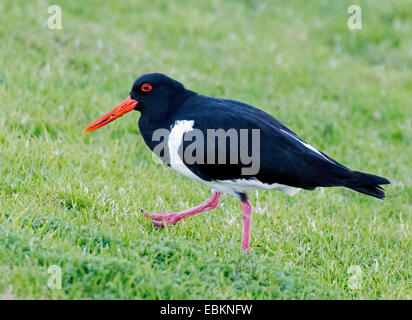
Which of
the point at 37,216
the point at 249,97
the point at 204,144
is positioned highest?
the point at 249,97

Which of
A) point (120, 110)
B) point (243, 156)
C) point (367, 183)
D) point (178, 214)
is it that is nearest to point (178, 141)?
point (243, 156)

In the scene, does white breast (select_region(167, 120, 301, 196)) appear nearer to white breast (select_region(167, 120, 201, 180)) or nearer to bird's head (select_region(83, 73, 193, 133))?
white breast (select_region(167, 120, 201, 180))

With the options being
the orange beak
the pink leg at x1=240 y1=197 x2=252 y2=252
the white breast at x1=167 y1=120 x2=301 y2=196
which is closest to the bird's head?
the orange beak

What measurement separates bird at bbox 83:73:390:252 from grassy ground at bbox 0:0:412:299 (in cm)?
58

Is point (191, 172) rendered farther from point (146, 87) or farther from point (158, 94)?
point (146, 87)

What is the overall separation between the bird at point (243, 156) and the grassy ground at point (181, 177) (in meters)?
0.58

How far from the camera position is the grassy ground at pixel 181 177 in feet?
14.1

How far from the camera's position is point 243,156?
4691 millimetres

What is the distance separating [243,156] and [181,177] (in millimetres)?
1975

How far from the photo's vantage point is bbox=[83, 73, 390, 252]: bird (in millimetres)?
4719

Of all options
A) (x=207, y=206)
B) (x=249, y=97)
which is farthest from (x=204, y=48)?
(x=207, y=206)
